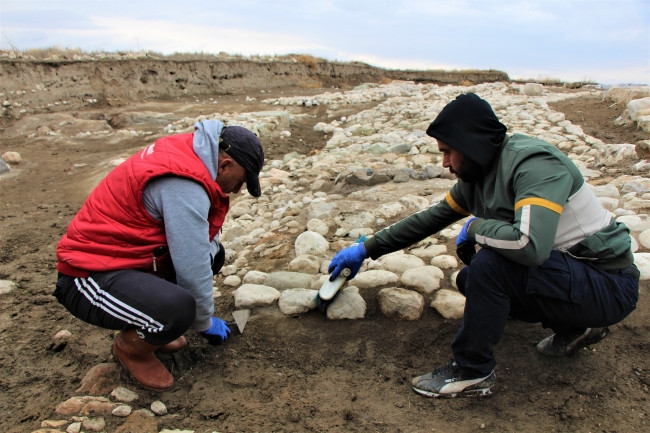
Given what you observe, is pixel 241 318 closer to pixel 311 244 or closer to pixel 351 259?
pixel 351 259

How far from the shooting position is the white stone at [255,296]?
9.63 feet

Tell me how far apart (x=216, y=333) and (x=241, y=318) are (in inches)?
11.7

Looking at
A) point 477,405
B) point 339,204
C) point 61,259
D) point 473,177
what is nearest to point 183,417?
point 61,259

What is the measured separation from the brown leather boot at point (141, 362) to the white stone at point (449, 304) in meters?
1.48

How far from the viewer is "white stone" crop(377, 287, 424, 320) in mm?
2646

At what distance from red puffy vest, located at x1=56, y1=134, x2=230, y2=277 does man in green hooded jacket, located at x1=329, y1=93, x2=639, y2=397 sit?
3.67 feet

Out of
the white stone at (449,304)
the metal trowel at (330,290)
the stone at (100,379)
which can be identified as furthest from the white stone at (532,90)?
the stone at (100,379)

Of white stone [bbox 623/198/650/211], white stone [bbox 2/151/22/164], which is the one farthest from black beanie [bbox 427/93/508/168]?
white stone [bbox 2/151/22/164]

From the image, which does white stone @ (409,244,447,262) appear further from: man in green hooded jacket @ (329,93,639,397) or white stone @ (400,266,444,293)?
man in green hooded jacket @ (329,93,639,397)

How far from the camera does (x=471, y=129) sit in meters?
1.91

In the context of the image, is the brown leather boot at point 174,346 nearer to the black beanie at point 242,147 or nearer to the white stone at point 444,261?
the black beanie at point 242,147

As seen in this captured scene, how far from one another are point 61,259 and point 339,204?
8.66 feet

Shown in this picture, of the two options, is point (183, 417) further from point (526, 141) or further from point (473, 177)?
point (526, 141)

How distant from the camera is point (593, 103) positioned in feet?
26.9
